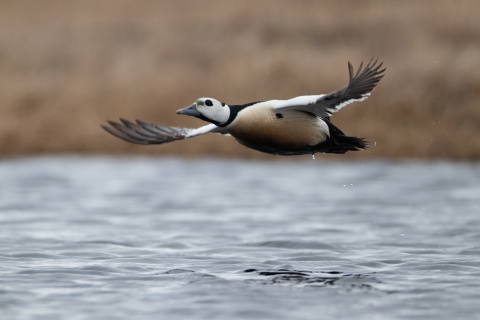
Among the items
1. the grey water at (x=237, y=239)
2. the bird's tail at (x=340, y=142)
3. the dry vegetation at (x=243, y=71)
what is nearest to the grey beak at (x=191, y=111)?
the bird's tail at (x=340, y=142)

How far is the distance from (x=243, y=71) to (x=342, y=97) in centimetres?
1056

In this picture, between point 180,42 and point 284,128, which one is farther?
point 180,42

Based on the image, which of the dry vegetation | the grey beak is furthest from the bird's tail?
the dry vegetation

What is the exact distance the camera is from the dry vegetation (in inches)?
638

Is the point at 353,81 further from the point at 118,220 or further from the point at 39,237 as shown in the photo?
the point at 118,220

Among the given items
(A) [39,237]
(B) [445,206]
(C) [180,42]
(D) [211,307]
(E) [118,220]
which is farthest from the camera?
(C) [180,42]

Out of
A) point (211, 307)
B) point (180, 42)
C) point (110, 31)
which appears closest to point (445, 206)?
point (211, 307)

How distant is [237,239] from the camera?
10.2 m

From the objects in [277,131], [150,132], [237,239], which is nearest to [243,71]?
[237,239]

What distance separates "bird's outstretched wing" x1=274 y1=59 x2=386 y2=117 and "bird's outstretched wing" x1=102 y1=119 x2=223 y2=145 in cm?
84

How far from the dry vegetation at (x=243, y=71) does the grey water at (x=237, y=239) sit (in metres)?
0.56

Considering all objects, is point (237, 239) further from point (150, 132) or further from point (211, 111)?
point (211, 111)

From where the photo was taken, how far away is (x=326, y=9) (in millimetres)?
22875

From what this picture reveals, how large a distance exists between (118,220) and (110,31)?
461 inches
